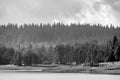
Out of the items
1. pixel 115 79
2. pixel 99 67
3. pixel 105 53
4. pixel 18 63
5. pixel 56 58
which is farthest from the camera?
pixel 56 58

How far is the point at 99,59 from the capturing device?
123 m

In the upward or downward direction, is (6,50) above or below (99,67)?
above

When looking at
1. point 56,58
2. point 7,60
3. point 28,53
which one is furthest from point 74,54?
point 7,60

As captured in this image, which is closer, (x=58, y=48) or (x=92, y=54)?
(x=92, y=54)

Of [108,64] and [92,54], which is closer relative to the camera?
[108,64]

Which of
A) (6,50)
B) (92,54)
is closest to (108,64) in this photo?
(92,54)

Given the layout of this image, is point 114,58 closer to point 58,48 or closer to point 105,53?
point 105,53

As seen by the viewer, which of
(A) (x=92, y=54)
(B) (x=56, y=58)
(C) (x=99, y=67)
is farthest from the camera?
(B) (x=56, y=58)

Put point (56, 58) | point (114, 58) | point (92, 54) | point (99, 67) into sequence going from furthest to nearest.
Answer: point (56, 58)
point (92, 54)
point (114, 58)
point (99, 67)

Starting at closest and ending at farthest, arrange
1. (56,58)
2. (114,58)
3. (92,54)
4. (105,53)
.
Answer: (114,58) < (105,53) < (92,54) < (56,58)

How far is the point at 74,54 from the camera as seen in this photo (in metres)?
146

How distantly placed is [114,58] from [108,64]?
970cm

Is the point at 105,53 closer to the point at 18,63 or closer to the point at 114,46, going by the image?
the point at 114,46

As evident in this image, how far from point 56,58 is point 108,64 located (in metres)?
55.3
